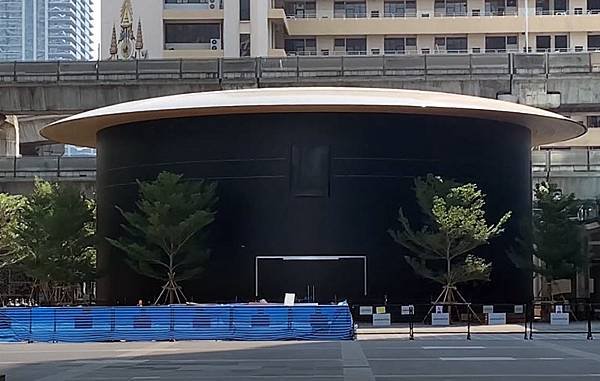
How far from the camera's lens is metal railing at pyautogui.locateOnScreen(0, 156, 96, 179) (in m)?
58.0

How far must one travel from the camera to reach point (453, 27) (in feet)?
302

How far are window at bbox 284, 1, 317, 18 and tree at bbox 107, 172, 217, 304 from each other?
50.6 meters

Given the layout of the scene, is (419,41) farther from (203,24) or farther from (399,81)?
(399,81)

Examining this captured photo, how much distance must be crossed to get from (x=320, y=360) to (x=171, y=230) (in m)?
17.6

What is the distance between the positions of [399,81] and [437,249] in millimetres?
13194

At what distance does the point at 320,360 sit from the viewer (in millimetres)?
26484

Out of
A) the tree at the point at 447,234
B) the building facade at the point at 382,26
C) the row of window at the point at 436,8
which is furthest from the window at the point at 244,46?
the tree at the point at 447,234

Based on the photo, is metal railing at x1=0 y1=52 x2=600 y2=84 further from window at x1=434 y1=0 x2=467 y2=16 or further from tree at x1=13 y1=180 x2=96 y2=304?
window at x1=434 y1=0 x2=467 y2=16

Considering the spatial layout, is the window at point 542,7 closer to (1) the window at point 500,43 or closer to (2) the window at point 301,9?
(1) the window at point 500,43

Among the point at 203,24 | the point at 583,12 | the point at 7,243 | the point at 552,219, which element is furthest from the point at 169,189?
the point at 583,12

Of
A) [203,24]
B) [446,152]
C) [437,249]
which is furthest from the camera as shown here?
[203,24]

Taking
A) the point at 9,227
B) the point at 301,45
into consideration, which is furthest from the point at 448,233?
the point at 301,45

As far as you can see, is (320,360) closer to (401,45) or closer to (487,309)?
(487,309)

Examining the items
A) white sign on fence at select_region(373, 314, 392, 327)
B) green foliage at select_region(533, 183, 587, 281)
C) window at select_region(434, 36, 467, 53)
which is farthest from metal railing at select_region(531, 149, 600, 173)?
window at select_region(434, 36, 467, 53)
